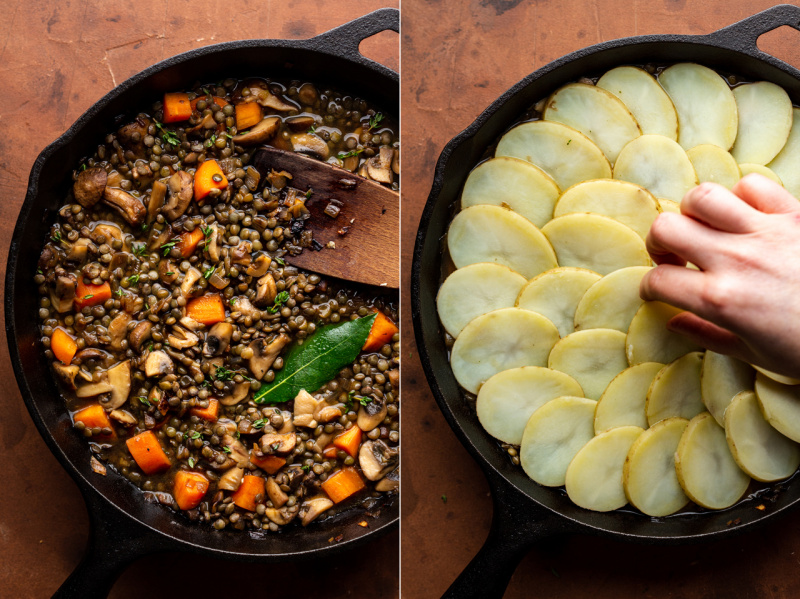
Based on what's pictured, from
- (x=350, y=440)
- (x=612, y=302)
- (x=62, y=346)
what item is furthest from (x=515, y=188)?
(x=62, y=346)

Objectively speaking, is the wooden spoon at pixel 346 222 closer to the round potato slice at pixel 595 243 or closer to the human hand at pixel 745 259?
the round potato slice at pixel 595 243

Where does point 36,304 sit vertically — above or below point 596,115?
below

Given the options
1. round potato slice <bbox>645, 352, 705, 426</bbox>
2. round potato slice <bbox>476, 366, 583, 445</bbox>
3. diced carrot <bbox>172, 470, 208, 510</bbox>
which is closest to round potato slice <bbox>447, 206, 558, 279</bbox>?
Answer: round potato slice <bbox>476, 366, 583, 445</bbox>

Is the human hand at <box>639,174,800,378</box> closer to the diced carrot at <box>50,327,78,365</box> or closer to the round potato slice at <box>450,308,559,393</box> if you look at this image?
Result: the round potato slice at <box>450,308,559,393</box>

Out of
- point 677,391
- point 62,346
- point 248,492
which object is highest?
point 677,391

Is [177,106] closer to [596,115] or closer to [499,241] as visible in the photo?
[499,241]

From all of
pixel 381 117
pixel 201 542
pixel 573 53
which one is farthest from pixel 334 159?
pixel 201 542
